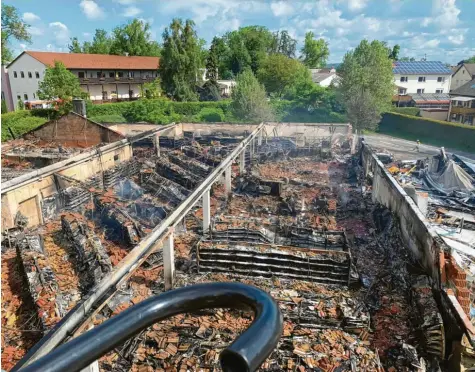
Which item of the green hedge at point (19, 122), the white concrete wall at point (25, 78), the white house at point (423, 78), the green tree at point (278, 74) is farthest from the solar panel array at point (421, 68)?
the white concrete wall at point (25, 78)

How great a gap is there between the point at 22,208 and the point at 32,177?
112 cm

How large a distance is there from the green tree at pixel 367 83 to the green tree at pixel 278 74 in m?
13.6

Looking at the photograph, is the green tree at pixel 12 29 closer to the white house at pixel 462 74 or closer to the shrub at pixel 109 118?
the shrub at pixel 109 118

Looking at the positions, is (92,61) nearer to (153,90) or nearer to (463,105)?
(153,90)

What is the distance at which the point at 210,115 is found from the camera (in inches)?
Answer: 1483

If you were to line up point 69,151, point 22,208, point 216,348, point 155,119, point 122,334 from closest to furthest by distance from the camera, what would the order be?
point 122,334 < point 216,348 < point 22,208 < point 69,151 < point 155,119

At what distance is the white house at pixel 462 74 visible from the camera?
5416 centimetres

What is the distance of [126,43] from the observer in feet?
194

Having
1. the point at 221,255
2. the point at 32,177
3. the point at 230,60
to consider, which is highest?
the point at 230,60

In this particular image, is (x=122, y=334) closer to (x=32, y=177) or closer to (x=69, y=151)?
(x=32, y=177)

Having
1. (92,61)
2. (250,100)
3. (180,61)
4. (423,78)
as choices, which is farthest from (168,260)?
(423,78)

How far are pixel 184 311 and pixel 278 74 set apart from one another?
47.9 meters

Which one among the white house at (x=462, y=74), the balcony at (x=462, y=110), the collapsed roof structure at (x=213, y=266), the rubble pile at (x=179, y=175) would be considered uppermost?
the white house at (x=462, y=74)

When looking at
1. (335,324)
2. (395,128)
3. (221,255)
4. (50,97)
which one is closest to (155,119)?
(50,97)
